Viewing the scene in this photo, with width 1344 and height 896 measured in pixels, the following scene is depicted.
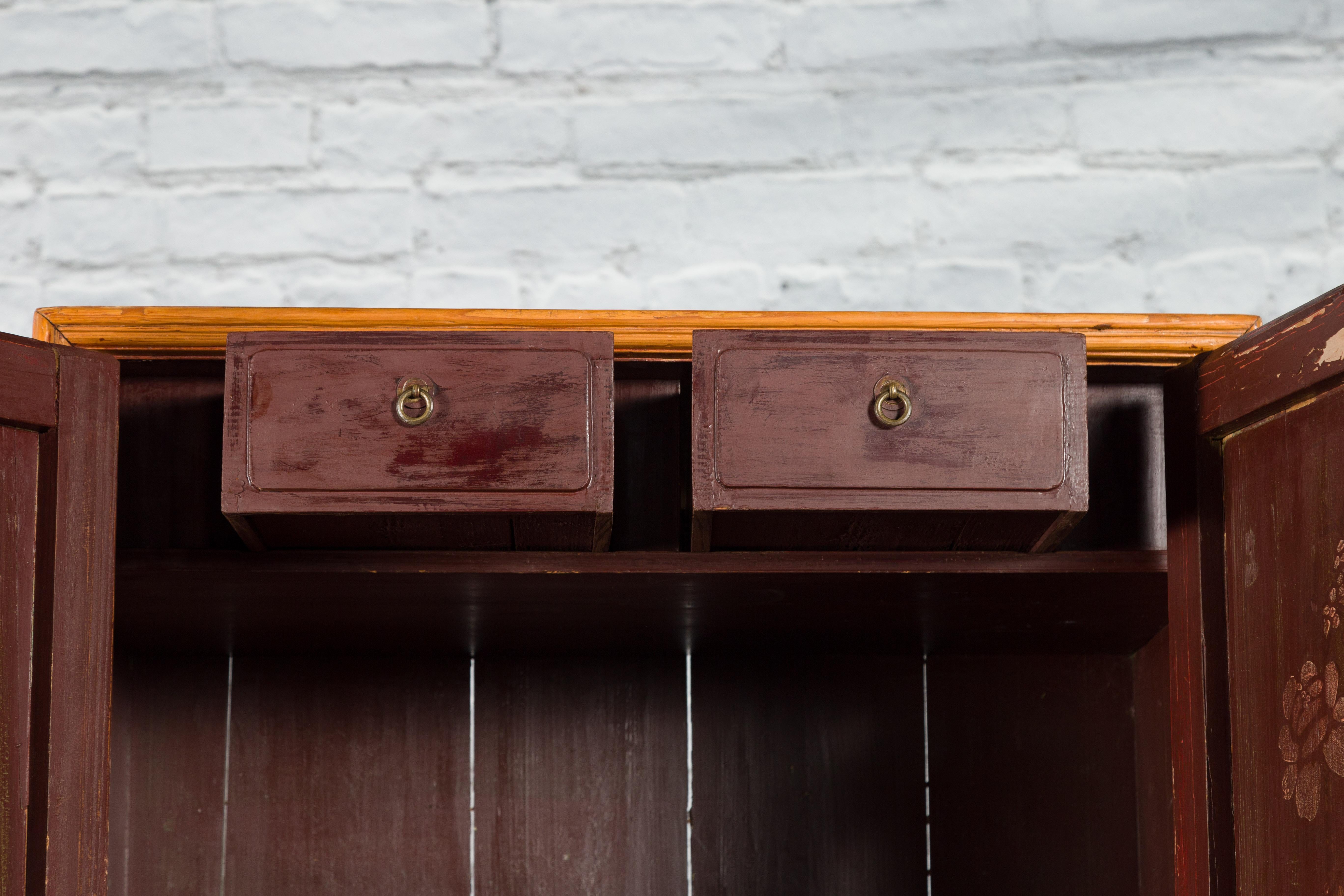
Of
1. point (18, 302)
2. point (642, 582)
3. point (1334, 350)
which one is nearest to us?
point (1334, 350)

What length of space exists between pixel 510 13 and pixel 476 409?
2.59ft

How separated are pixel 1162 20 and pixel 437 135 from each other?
0.84 meters

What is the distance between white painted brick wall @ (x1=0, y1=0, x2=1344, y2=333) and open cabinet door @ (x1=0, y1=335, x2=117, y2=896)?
2.09 feet

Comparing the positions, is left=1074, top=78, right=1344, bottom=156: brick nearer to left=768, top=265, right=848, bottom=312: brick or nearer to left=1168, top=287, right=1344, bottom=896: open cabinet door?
left=768, top=265, right=848, bottom=312: brick

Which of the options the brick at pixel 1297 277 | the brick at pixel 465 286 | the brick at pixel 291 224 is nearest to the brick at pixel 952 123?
the brick at pixel 1297 277

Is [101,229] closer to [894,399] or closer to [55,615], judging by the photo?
[55,615]

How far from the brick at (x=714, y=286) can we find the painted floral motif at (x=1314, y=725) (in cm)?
78

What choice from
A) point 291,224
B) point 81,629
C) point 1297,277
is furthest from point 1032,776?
point 291,224

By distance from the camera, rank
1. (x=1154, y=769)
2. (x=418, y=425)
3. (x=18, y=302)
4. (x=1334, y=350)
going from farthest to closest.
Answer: (x=18, y=302) → (x=1154, y=769) → (x=418, y=425) → (x=1334, y=350)

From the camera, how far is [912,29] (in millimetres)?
1363

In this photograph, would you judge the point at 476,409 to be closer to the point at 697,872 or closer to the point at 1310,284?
the point at 697,872

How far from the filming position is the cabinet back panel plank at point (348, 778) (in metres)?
1.13

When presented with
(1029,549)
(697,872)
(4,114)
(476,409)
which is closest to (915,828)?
(697,872)

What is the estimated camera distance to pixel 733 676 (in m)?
1.17
